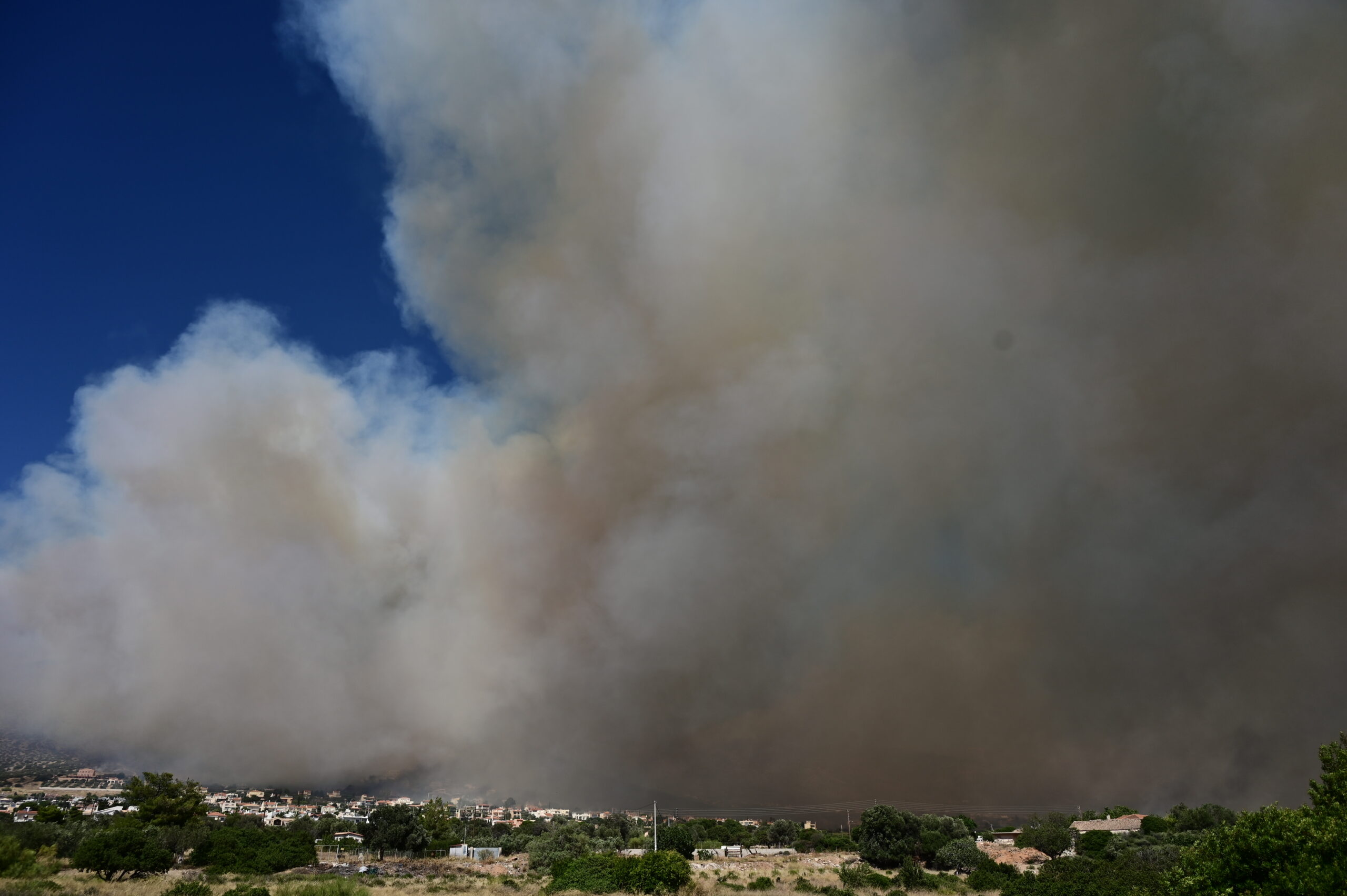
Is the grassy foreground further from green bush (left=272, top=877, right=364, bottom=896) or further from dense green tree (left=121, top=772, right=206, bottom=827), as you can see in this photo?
dense green tree (left=121, top=772, right=206, bottom=827)

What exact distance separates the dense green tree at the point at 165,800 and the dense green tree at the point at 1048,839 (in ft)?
237

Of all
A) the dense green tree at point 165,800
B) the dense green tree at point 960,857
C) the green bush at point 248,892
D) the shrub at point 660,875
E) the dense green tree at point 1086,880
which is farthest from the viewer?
the dense green tree at point 165,800

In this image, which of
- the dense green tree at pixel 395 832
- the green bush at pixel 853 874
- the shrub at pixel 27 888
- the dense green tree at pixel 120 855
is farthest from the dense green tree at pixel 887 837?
the shrub at pixel 27 888

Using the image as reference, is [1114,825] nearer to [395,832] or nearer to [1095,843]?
[1095,843]

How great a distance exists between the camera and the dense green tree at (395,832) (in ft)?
215

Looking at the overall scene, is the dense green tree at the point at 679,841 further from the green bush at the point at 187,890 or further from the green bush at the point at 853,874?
the green bush at the point at 187,890

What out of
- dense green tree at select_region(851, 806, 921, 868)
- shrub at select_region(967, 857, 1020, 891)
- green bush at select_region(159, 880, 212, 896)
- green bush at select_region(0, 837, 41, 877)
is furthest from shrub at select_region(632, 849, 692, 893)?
dense green tree at select_region(851, 806, 921, 868)

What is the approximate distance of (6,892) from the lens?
20.3 metres

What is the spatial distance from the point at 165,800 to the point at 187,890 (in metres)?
37.2

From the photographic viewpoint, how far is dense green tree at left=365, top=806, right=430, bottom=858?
215 ft

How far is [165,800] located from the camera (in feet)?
190

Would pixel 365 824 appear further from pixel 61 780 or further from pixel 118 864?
pixel 61 780

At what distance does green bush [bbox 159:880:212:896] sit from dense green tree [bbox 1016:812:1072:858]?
61541 millimetres

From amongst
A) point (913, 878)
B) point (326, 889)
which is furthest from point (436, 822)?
point (913, 878)
